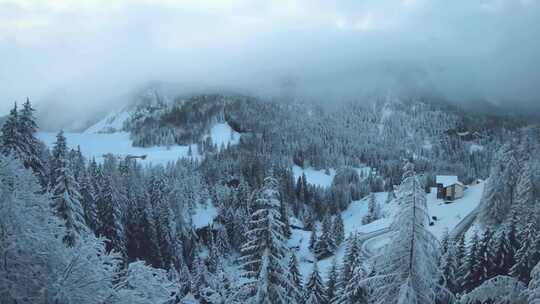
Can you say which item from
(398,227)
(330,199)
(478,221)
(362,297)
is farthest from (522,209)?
(330,199)

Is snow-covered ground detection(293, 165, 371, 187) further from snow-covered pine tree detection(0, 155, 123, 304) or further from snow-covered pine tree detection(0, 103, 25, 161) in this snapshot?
snow-covered pine tree detection(0, 155, 123, 304)

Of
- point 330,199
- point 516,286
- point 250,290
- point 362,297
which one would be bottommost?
point 330,199

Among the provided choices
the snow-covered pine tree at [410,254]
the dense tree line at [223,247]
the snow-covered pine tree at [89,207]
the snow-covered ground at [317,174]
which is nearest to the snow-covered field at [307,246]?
the dense tree line at [223,247]

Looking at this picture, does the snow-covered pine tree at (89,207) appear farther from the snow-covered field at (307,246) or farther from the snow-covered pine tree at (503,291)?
the snow-covered pine tree at (503,291)

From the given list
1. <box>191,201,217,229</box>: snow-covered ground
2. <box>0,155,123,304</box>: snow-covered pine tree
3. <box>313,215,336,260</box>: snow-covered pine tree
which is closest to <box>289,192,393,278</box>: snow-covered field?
<box>313,215,336,260</box>: snow-covered pine tree

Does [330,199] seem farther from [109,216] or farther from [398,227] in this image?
[398,227]
